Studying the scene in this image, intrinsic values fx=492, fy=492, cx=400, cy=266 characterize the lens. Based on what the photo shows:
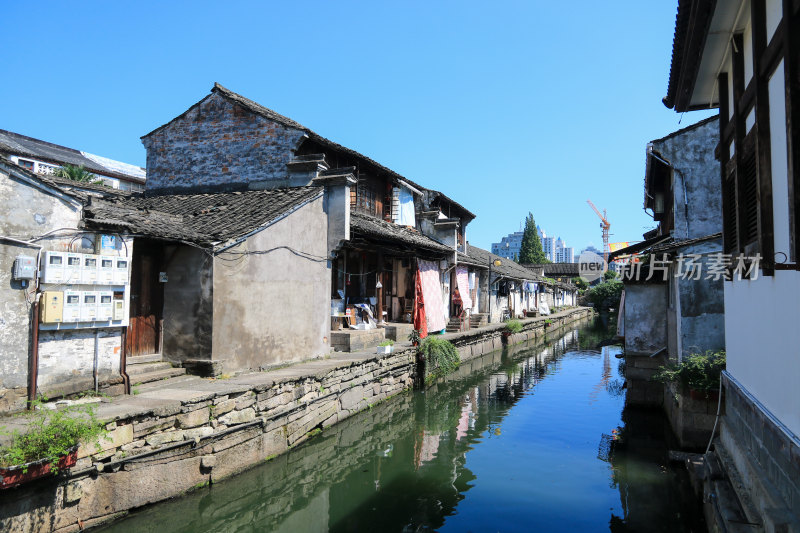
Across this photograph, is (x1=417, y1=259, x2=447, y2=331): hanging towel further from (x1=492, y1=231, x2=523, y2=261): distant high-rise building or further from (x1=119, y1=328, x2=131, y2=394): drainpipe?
(x1=492, y1=231, x2=523, y2=261): distant high-rise building

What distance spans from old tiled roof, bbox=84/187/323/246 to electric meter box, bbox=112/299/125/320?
1.13 metres

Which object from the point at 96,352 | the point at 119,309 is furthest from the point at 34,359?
the point at 119,309

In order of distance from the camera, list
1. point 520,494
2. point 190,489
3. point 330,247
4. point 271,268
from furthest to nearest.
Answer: point 330,247, point 271,268, point 520,494, point 190,489

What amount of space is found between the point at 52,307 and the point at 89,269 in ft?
2.45

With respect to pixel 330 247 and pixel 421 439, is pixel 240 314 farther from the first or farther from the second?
pixel 421 439

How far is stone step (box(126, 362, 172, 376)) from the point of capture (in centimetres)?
851

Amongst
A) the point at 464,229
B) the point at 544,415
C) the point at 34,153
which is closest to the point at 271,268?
Result: the point at 544,415

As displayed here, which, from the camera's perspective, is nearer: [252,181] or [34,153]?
[252,181]

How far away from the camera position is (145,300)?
30.6ft

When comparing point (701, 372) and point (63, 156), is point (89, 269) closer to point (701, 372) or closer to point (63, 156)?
point (701, 372)

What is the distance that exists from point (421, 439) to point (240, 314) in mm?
4738

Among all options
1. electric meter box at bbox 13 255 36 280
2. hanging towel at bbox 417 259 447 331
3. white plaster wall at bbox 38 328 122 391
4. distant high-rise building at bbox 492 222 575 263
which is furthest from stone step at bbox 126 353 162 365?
distant high-rise building at bbox 492 222 575 263

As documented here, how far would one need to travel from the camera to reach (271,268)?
34.3 ft

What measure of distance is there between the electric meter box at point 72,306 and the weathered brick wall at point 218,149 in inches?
275
